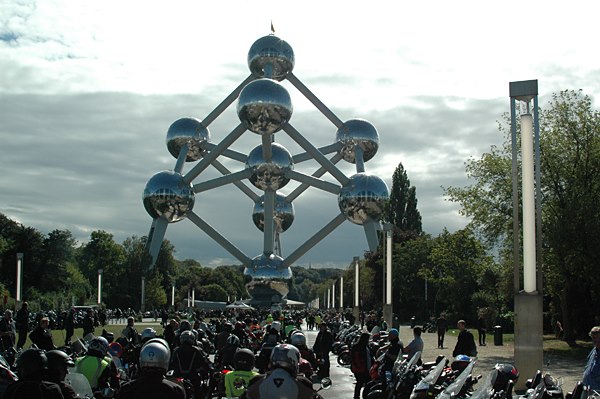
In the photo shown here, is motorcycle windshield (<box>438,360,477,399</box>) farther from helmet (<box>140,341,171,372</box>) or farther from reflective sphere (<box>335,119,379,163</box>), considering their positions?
reflective sphere (<box>335,119,379,163</box>)

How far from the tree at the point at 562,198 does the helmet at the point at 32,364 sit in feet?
77.7

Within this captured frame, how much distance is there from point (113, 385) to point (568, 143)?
2383 centimetres

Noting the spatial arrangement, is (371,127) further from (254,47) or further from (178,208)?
(178,208)

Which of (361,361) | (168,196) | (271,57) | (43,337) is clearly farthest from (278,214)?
(361,361)

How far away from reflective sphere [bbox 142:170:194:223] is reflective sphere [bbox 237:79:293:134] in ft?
20.6

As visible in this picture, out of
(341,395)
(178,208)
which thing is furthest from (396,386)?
(178,208)

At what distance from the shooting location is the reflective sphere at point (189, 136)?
171ft

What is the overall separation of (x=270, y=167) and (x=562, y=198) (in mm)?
22062

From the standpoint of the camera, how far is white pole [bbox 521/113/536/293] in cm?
1202

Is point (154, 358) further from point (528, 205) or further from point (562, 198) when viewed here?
point (562, 198)

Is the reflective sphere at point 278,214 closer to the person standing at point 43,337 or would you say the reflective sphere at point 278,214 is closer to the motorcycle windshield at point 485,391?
the person standing at point 43,337

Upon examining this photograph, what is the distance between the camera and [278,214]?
181ft

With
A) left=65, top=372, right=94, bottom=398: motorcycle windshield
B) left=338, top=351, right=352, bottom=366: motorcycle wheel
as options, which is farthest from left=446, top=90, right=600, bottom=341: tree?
left=65, top=372, right=94, bottom=398: motorcycle windshield

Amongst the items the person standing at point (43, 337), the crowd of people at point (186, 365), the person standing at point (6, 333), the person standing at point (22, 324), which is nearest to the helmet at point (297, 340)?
the crowd of people at point (186, 365)
